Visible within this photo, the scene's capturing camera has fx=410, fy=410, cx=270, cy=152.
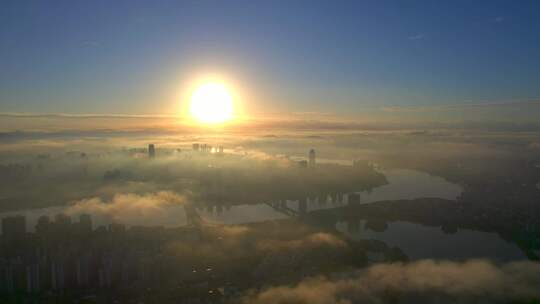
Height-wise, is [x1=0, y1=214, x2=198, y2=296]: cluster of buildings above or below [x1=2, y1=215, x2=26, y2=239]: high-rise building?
below

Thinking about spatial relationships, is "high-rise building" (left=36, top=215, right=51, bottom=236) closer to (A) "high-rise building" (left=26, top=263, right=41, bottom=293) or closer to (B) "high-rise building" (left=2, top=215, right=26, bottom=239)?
(B) "high-rise building" (left=2, top=215, right=26, bottom=239)

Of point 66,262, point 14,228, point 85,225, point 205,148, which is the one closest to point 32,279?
point 66,262

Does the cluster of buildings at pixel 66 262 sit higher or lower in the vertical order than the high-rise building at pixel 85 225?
lower

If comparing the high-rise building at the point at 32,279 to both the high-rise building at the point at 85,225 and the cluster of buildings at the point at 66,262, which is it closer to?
the cluster of buildings at the point at 66,262

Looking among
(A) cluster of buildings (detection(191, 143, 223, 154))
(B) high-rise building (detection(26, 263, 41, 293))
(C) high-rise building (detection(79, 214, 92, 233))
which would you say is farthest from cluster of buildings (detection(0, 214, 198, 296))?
(A) cluster of buildings (detection(191, 143, 223, 154))

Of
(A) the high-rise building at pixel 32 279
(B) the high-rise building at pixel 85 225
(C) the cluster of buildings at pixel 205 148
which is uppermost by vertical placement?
(C) the cluster of buildings at pixel 205 148

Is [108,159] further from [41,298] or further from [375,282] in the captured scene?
[375,282]

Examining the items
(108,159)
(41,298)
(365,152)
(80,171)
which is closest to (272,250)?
(41,298)

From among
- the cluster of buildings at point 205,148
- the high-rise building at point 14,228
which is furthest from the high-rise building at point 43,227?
the cluster of buildings at point 205,148
